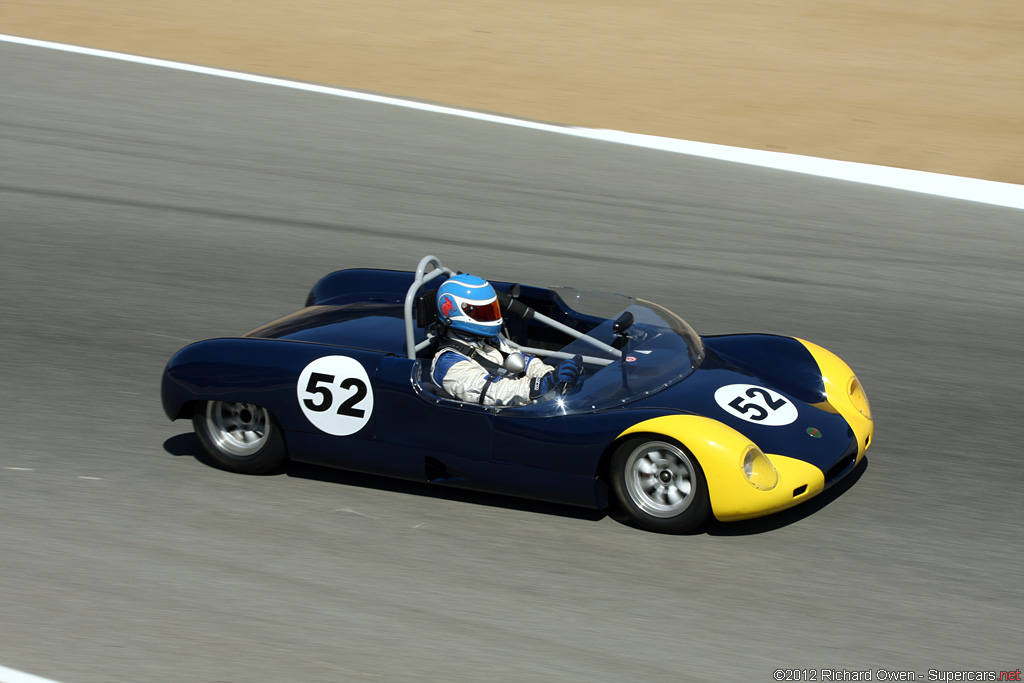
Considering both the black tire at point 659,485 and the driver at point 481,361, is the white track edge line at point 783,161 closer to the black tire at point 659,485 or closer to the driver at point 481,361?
the driver at point 481,361

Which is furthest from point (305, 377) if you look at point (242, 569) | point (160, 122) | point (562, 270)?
point (160, 122)

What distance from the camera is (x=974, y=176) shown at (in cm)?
1118

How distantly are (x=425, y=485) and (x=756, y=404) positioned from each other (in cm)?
168

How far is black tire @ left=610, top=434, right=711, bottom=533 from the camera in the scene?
497 centimetres

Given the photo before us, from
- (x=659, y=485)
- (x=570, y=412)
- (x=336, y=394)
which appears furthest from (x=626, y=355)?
(x=336, y=394)

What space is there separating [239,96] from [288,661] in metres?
9.47

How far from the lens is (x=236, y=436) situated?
19.2 ft

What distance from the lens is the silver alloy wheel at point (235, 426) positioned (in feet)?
19.0

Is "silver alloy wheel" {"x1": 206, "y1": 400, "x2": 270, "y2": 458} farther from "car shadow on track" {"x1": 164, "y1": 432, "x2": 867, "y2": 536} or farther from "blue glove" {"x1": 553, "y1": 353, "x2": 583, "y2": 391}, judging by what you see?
"blue glove" {"x1": 553, "y1": 353, "x2": 583, "y2": 391}

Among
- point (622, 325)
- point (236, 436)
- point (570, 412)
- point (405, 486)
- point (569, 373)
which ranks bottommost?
point (405, 486)

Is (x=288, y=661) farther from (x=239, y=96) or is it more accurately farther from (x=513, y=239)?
(x=239, y=96)

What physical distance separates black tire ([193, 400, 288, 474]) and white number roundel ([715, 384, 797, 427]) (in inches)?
87.0

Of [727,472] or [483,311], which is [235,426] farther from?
[727,472]

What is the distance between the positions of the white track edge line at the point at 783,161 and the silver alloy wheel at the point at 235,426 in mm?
6671
